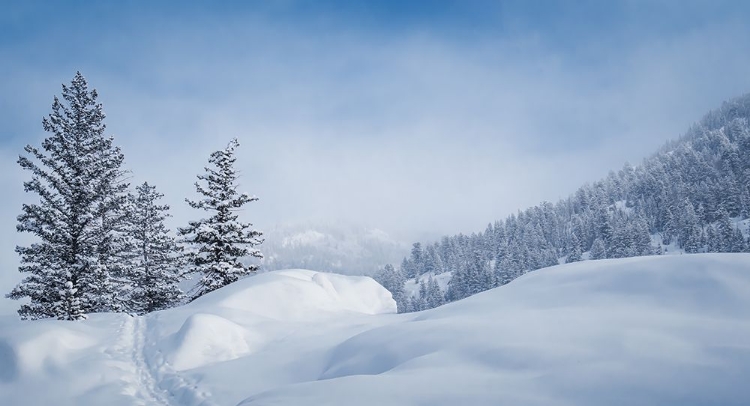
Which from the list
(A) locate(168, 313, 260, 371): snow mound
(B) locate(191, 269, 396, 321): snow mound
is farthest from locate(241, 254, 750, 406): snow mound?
(B) locate(191, 269, 396, 321): snow mound

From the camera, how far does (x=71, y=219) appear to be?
57.7 feet

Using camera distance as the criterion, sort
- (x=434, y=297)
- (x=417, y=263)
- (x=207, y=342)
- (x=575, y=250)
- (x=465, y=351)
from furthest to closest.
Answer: (x=417, y=263), (x=575, y=250), (x=434, y=297), (x=207, y=342), (x=465, y=351)

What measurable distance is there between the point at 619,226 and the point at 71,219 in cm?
12821

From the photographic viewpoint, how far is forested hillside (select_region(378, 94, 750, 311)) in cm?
9706

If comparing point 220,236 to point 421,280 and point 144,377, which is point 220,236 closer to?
point 144,377

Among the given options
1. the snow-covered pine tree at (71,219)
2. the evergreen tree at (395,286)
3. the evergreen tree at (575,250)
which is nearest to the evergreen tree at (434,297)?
the evergreen tree at (395,286)

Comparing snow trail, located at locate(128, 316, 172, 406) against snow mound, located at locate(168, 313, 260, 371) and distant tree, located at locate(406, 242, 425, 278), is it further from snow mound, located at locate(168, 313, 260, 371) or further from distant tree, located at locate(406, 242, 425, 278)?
distant tree, located at locate(406, 242, 425, 278)

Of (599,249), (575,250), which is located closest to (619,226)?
(575,250)

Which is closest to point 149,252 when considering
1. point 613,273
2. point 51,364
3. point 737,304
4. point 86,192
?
point 86,192

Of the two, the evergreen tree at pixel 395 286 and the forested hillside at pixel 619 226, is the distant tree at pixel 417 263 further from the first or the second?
the evergreen tree at pixel 395 286

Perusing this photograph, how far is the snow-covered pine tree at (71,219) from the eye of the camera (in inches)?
677

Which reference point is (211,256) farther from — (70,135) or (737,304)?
(737,304)

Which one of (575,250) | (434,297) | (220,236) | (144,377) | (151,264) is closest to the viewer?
(144,377)

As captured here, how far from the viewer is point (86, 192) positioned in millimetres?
17891
